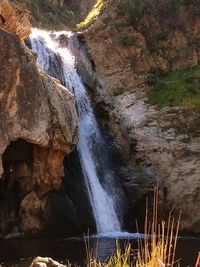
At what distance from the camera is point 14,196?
21406 mm

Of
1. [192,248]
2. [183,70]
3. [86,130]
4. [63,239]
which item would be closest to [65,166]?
[86,130]

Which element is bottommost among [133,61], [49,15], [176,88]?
[176,88]

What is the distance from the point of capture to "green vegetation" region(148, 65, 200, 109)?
29.0m

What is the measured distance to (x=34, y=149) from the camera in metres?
21.2

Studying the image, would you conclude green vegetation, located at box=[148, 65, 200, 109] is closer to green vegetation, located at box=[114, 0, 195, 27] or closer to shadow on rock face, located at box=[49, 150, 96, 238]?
green vegetation, located at box=[114, 0, 195, 27]

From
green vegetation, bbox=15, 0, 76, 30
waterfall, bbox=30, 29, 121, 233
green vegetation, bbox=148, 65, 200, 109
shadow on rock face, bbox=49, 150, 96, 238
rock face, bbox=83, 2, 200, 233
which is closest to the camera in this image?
shadow on rock face, bbox=49, 150, 96, 238

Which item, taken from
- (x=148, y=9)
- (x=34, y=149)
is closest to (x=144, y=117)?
(x=34, y=149)

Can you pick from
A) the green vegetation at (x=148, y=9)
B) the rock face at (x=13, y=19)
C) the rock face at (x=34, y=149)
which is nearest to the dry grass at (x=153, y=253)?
the rock face at (x=34, y=149)

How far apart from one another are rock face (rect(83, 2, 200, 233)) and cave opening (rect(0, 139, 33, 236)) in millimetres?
5955

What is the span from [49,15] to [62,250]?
4190 cm

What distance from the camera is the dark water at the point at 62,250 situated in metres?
15.0

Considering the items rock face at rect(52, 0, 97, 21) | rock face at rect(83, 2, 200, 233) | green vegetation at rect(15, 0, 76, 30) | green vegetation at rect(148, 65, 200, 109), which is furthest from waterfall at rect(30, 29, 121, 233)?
rock face at rect(52, 0, 97, 21)

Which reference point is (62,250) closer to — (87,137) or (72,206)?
(72,206)

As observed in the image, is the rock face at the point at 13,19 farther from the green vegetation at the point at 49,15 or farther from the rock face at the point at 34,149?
the green vegetation at the point at 49,15
